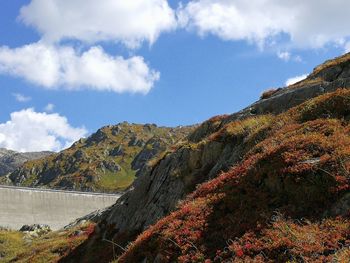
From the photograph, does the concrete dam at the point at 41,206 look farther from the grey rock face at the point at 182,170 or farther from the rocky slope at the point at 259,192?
the rocky slope at the point at 259,192

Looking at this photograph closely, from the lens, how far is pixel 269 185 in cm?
1625

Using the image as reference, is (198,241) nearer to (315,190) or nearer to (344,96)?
(315,190)

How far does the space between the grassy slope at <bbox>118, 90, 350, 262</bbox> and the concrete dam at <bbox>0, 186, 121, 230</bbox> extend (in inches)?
2917

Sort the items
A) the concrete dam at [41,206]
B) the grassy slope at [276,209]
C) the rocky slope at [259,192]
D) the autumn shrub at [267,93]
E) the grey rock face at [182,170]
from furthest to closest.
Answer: the concrete dam at [41,206]
the autumn shrub at [267,93]
the grey rock face at [182,170]
the rocky slope at [259,192]
the grassy slope at [276,209]

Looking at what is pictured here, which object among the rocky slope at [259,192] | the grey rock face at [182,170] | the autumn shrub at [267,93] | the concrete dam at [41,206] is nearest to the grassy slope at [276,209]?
the rocky slope at [259,192]

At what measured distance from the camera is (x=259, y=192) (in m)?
16.2

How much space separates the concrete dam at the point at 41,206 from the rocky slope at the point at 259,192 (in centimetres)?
6404

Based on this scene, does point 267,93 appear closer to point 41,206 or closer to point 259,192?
point 259,192

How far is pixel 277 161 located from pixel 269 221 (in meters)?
3.25

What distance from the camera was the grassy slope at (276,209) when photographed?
12328 millimetres

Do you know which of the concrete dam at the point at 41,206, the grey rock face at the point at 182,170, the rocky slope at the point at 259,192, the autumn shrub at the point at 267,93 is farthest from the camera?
the concrete dam at the point at 41,206

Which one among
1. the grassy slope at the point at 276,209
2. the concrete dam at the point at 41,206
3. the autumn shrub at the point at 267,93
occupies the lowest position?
the concrete dam at the point at 41,206

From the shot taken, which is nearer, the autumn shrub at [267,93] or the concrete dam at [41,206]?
the autumn shrub at [267,93]

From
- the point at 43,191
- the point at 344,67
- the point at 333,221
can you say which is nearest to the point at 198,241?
the point at 333,221
